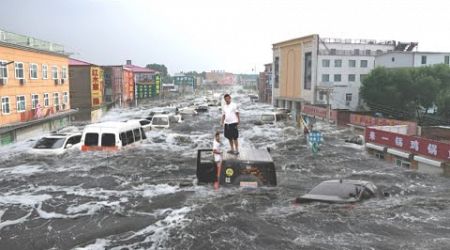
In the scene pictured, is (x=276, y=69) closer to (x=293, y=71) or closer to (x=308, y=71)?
(x=293, y=71)

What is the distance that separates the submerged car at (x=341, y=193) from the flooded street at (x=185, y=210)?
258mm

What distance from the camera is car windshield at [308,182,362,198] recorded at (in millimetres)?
12156

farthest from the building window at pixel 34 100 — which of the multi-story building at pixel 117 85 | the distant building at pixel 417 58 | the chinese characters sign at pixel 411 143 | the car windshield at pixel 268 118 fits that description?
the distant building at pixel 417 58

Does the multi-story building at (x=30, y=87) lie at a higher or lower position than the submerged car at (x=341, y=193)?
higher

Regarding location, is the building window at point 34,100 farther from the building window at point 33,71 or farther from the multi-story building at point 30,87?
the building window at point 33,71

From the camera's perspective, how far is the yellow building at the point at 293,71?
220 ft

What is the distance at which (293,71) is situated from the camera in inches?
2830

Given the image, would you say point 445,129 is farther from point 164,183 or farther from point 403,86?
point 164,183

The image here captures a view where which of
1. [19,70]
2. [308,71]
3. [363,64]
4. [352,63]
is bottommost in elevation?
[19,70]

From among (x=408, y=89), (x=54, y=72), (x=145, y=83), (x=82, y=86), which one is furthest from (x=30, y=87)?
(x=145, y=83)

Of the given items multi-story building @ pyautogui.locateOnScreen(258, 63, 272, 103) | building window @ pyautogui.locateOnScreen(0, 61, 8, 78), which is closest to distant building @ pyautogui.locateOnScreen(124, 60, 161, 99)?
multi-story building @ pyautogui.locateOnScreen(258, 63, 272, 103)

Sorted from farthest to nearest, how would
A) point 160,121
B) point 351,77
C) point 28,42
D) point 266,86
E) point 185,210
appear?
point 266,86 < point 351,77 < point 160,121 < point 28,42 < point 185,210

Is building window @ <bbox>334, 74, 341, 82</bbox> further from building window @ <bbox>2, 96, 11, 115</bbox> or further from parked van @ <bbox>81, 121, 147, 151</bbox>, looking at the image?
parked van @ <bbox>81, 121, 147, 151</bbox>

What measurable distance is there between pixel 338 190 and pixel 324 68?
56290 millimetres
